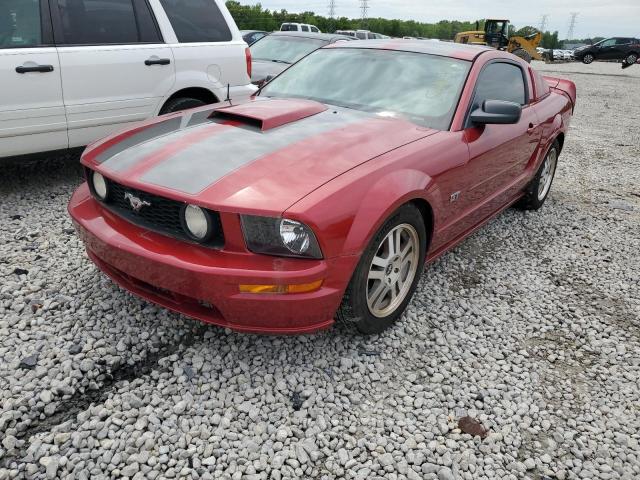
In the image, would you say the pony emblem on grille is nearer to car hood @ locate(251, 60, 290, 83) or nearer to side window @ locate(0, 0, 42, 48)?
side window @ locate(0, 0, 42, 48)

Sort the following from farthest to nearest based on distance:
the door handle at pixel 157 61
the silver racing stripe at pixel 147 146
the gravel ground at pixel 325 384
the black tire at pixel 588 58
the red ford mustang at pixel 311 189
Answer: the black tire at pixel 588 58 < the door handle at pixel 157 61 < the silver racing stripe at pixel 147 146 < the red ford mustang at pixel 311 189 < the gravel ground at pixel 325 384

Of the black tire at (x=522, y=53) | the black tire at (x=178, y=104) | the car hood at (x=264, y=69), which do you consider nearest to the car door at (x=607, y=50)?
the black tire at (x=522, y=53)

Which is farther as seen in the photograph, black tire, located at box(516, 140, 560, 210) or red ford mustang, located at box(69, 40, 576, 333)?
black tire, located at box(516, 140, 560, 210)

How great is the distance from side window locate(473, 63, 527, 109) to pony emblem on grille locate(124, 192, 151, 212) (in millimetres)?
2090

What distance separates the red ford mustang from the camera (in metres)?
2.17

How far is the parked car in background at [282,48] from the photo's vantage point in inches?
327

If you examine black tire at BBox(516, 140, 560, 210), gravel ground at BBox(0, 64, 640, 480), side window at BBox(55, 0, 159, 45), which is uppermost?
side window at BBox(55, 0, 159, 45)

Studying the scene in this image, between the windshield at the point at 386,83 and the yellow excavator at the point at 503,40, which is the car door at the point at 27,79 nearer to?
the windshield at the point at 386,83

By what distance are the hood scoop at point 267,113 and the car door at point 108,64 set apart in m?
1.73

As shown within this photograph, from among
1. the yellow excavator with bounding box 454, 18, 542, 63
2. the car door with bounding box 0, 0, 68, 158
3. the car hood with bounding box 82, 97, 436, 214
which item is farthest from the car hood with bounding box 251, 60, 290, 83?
the yellow excavator with bounding box 454, 18, 542, 63

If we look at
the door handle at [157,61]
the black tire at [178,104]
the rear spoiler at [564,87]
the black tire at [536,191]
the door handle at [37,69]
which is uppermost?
the door handle at [157,61]

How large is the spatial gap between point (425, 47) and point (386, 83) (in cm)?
57

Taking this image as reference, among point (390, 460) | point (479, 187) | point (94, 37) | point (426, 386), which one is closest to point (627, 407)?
point (426, 386)

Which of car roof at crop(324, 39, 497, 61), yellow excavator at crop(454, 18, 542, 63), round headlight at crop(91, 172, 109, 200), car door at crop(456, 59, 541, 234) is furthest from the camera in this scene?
yellow excavator at crop(454, 18, 542, 63)
